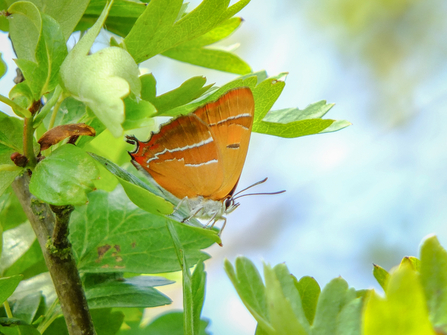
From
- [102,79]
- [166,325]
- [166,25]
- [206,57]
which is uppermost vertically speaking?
[206,57]

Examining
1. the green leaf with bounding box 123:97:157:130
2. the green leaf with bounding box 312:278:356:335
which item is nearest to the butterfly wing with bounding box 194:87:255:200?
the green leaf with bounding box 123:97:157:130

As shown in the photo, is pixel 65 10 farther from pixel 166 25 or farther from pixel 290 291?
pixel 290 291

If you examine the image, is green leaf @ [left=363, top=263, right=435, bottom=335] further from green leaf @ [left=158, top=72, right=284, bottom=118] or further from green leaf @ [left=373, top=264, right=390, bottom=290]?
green leaf @ [left=158, top=72, right=284, bottom=118]

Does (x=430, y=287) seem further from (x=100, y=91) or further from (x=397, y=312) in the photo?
(x=100, y=91)

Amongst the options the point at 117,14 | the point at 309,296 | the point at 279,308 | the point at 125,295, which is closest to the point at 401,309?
the point at 279,308

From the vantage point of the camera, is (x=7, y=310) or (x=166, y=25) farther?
(x=7, y=310)

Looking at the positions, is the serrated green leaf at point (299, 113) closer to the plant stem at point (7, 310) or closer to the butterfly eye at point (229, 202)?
the butterfly eye at point (229, 202)
